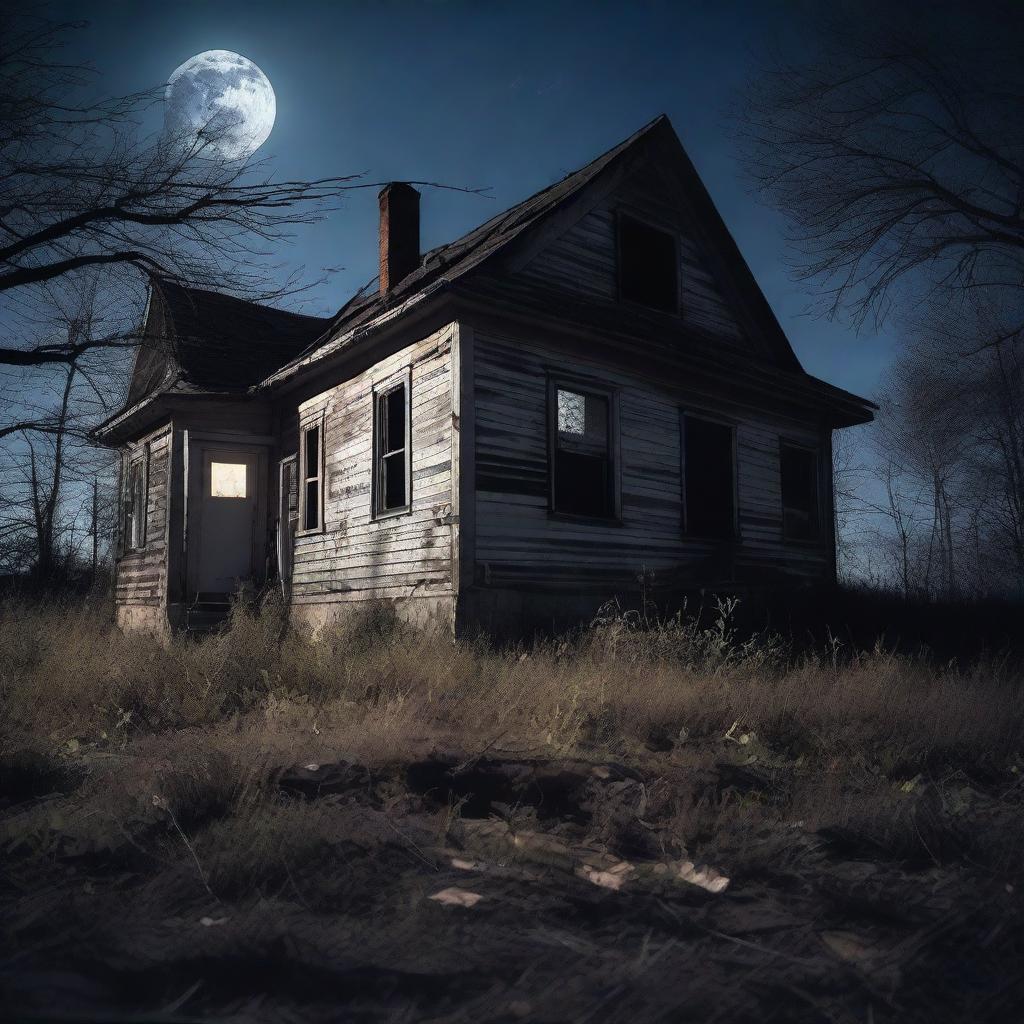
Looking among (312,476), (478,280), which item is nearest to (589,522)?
(478,280)

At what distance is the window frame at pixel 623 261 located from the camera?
1149 centimetres

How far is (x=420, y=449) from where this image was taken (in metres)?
9.74

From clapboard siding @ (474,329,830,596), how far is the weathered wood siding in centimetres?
604

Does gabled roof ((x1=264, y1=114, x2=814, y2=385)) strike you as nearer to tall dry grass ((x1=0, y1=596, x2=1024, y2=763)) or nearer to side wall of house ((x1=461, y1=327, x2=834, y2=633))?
side wall of house ((x1=461, y1=327, x2=834, y2=633))

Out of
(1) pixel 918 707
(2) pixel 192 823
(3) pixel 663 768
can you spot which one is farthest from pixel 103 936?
(1) pixel 918 707

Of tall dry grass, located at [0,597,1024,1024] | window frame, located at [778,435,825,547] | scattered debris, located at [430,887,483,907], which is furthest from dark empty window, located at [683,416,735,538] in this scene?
scattered debris, located at [430,887,483,907]

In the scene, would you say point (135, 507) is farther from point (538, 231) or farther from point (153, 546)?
point (538, 231)

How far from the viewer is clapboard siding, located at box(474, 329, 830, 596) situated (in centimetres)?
930

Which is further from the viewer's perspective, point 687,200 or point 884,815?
point 687,200

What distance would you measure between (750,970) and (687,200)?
40.4 feet

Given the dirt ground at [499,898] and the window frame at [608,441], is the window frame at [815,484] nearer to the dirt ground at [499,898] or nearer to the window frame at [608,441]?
the window frame at [608,441]

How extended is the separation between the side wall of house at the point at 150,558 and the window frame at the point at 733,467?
25.6ft

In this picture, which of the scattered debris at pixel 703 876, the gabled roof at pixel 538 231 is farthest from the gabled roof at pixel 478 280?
the scattered debris at pixel 703 876

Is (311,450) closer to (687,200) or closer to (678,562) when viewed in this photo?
(678,562)
